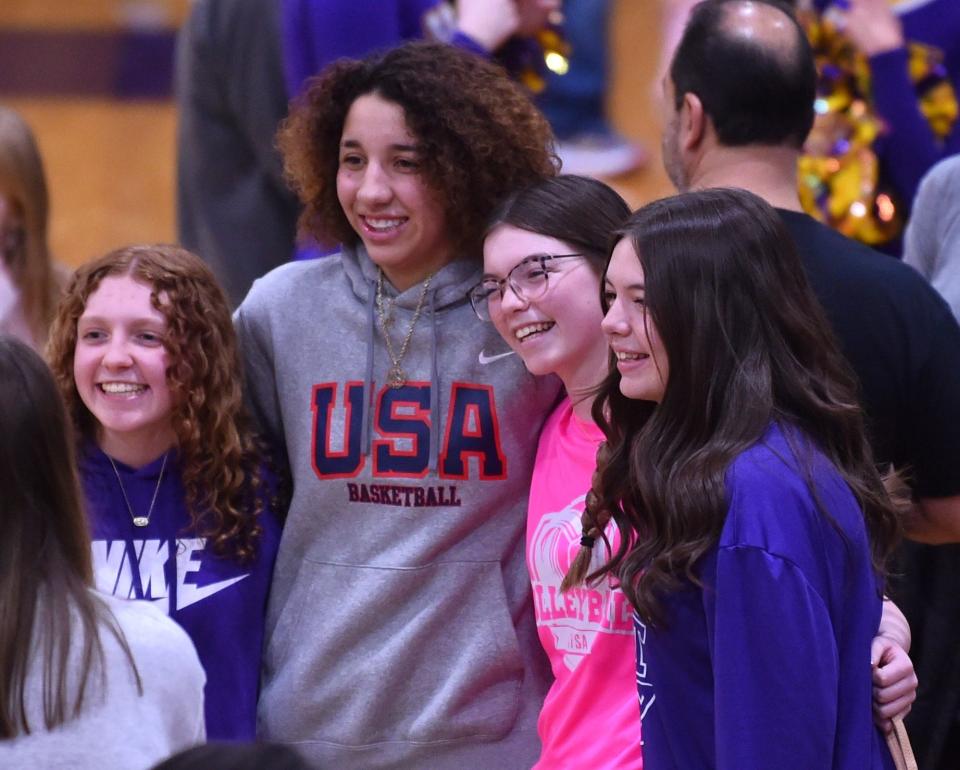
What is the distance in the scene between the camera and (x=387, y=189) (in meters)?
2.87

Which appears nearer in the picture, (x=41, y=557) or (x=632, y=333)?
(x=41, y=557)

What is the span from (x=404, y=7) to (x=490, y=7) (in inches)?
12.6

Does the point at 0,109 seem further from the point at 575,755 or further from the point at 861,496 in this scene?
the point at 861,496

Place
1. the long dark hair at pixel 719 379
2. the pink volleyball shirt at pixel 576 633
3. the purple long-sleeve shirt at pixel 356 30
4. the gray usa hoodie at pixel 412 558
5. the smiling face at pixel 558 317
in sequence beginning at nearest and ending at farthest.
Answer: the long dark hair at pixel 719 379, the pink volleyball shirt at pixel 576 633, the smiling face at pixel 558 317, the gray usa hoodie at pixel 412 558, the purple long-sleeve shirt at pixel 356 30

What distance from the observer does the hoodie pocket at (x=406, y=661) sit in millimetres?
2805

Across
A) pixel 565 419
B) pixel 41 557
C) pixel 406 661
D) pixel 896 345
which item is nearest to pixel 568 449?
pixel 565 419

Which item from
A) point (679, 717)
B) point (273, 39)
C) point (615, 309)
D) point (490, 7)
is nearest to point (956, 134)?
point (490, 7)

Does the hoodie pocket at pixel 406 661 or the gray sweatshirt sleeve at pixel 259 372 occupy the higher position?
the gray sweatshirt sleeve at pixel 259 372

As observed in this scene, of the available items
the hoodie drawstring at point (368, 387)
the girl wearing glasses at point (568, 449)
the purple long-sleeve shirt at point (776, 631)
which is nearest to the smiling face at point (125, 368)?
the hoodie drawstring at point (368, 387)

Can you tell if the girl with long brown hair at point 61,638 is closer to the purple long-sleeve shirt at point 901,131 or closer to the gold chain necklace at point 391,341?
the gold chain necklace at point 391,341

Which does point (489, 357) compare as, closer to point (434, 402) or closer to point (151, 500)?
point (434, 402)

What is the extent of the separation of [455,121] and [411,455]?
1.93ft

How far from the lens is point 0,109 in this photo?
3.88 metres

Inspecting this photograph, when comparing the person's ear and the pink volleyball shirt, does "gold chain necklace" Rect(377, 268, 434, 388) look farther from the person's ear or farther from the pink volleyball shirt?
the person's ear
